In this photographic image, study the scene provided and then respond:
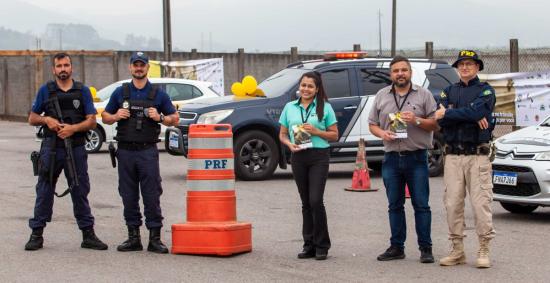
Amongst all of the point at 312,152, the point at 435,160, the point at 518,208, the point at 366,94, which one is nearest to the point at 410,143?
the point at 312,152

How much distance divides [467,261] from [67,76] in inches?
156

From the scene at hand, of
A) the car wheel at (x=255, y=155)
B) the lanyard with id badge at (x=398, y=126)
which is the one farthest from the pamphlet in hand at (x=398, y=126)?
the car wheel at (x=255, y=155)

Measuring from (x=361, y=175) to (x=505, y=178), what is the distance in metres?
3.52

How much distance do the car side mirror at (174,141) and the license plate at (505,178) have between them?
577 centimetres

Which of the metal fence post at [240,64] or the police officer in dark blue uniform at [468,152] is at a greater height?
the metal fence post at [240,64]

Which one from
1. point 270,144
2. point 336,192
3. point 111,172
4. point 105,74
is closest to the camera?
point 336,192

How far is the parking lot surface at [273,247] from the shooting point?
885cm

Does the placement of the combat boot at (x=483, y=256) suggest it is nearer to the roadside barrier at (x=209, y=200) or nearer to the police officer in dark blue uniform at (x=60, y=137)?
the roadside barrier at (x=209, y=200)

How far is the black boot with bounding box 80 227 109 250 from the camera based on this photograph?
398 inches

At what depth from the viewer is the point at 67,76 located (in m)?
10.1

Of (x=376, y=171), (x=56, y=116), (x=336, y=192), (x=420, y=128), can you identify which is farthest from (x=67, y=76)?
(x=376, y=171)

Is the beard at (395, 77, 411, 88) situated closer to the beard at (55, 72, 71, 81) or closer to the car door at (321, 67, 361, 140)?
the beard at (55, 72, 71, 81)

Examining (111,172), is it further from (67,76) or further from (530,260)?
(530,260)

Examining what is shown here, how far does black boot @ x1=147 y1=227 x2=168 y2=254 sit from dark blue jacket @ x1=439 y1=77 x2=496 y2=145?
2.73m
